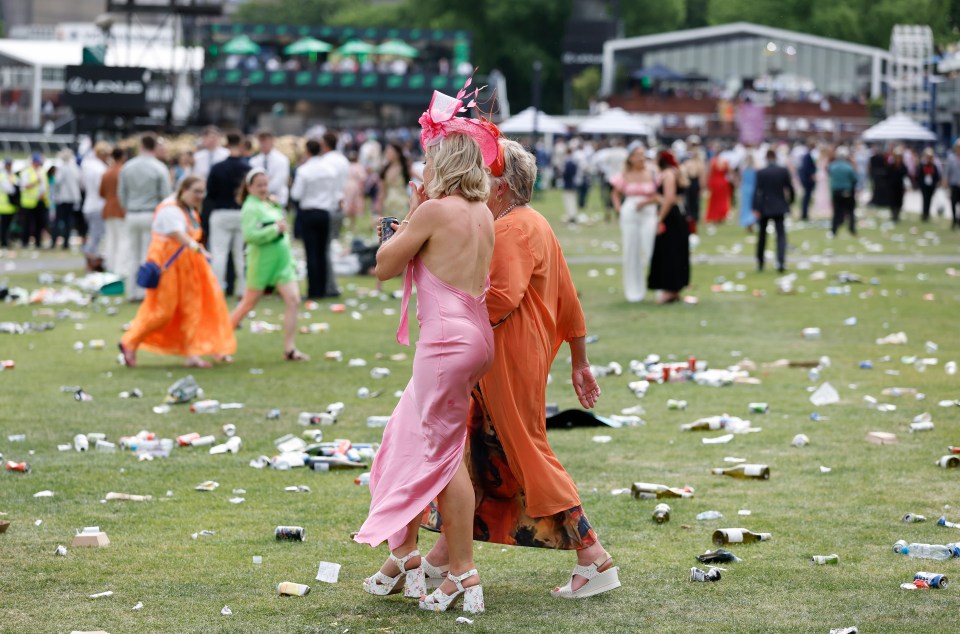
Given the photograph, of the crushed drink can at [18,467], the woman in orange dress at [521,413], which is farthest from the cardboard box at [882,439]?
the crushed drink can at [18,467]

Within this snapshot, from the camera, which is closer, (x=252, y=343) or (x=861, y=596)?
(x=861, y=596)

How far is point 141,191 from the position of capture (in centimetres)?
1675

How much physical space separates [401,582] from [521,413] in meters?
0.85

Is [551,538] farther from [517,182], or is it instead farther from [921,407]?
[921,407]

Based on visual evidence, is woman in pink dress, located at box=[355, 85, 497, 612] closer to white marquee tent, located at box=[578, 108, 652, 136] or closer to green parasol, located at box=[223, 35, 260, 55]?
white marquee tent, located at box=[578, 108, 652, 136]

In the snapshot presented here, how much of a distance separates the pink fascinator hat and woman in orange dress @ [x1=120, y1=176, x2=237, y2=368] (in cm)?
678

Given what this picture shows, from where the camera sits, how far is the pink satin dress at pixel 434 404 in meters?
5.23

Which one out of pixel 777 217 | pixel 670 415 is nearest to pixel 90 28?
pixel 777 217

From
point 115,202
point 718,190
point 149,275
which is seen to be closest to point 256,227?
point 149,275

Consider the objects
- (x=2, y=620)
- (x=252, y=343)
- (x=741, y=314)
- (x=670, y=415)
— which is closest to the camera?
(x=2, y=620)

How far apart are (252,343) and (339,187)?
3.74 metres

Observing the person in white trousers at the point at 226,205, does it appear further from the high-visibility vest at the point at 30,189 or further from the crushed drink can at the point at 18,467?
the high-visibility vest at the point at 30,189

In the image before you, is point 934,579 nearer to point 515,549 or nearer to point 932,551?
point 932,551

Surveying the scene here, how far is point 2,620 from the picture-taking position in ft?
16.9
